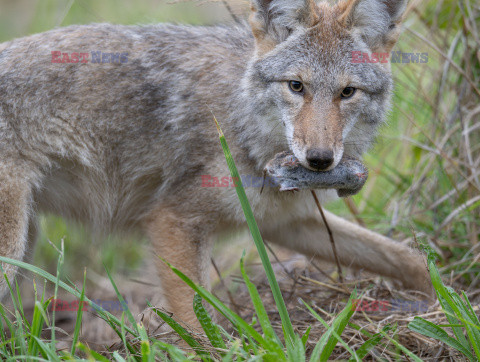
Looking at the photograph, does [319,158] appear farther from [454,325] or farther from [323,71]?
[454,325]

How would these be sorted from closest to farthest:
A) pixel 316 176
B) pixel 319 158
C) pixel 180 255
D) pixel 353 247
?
1. pixel 319 158
2. pixel 316 176
3. pixel 180 255
4. pixel 353 247

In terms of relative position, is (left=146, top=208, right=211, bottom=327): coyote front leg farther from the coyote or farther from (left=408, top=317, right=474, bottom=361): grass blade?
(left=408, top=317, right=474, bottom=361): grass blade

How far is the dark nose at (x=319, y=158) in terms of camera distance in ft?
9.61

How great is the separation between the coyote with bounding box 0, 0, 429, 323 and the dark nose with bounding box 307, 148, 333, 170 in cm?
22

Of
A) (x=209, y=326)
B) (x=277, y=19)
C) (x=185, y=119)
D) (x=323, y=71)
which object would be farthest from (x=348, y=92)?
(x=209, y=326)

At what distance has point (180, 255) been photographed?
12.3ft

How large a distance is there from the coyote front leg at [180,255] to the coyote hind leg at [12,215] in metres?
0.84

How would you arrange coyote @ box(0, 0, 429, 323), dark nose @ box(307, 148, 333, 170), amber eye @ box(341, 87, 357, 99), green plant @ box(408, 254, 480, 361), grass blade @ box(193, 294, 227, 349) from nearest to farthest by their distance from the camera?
1. green plant @ box(408, 254, 480, 361)
2. grass blade @ box(193, 294, 227, 349)
3. dark nose @ box(307, 148, 333, 170)
4. amber eye @ box(341, 87, 357, 99)
5. coyote @ box(0, 0, 429, 323)

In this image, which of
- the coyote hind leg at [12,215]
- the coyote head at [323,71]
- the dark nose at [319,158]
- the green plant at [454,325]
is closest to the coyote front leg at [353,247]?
the coyote head at [323,71]

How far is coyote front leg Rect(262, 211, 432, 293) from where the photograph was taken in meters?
4.29

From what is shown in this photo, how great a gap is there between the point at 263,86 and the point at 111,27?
1401mm

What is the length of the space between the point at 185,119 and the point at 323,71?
1094 millimetres

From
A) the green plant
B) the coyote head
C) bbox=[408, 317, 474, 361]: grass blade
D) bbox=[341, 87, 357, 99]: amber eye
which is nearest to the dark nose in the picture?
the coyote head

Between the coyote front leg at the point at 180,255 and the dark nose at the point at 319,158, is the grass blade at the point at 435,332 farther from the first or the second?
the coyote front leg at the point at 180,255
